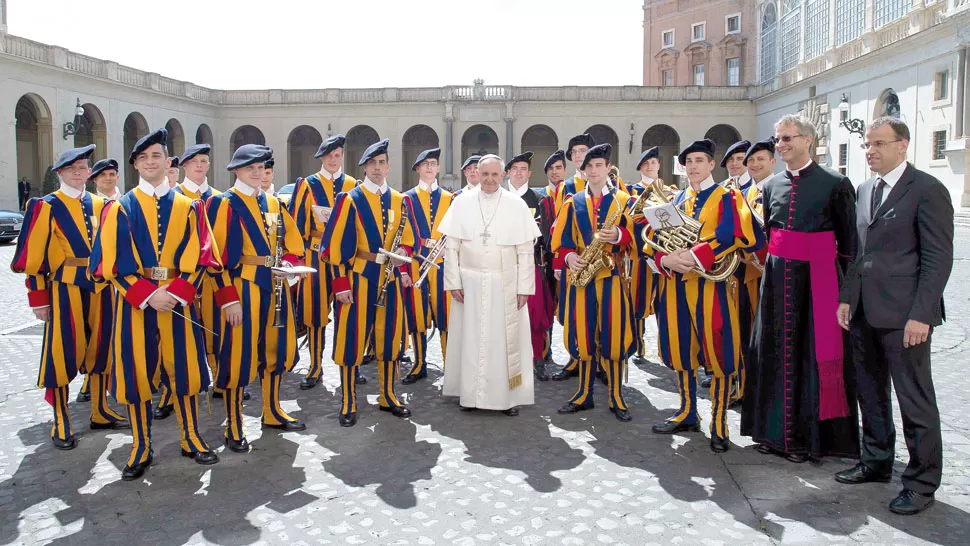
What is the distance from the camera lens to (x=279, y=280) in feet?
16.9

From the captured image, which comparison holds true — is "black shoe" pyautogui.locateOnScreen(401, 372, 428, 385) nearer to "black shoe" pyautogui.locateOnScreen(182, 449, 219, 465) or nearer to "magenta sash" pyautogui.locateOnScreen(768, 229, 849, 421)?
"black shoe" pyautogui.locateOnScreen(182, 449, 219, 465)

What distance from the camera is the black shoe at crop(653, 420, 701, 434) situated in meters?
5.24

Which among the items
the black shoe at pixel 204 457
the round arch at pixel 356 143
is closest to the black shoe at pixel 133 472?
the black shoe at pixel 204 457

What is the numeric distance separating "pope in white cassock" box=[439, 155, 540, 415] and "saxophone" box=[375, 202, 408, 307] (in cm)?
33

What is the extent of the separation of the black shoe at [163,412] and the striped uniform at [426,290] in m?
2.20

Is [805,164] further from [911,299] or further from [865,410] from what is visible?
[865,410]

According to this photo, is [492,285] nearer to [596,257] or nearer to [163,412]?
[596,257]

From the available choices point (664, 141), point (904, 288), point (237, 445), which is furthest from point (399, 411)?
point (664, 141)

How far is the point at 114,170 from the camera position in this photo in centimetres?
583

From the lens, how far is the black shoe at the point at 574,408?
5.86 metres

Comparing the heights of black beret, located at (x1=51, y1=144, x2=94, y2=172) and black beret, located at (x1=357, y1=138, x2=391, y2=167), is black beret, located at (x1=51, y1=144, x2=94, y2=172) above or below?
below

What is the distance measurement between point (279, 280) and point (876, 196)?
153 inches

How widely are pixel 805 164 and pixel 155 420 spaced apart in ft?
16.8

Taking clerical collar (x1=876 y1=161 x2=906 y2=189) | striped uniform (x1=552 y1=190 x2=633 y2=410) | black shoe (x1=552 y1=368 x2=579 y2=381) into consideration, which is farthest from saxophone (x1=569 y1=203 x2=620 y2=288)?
clerical collar (x1=876 y1=161 x2=906 y2=189)
